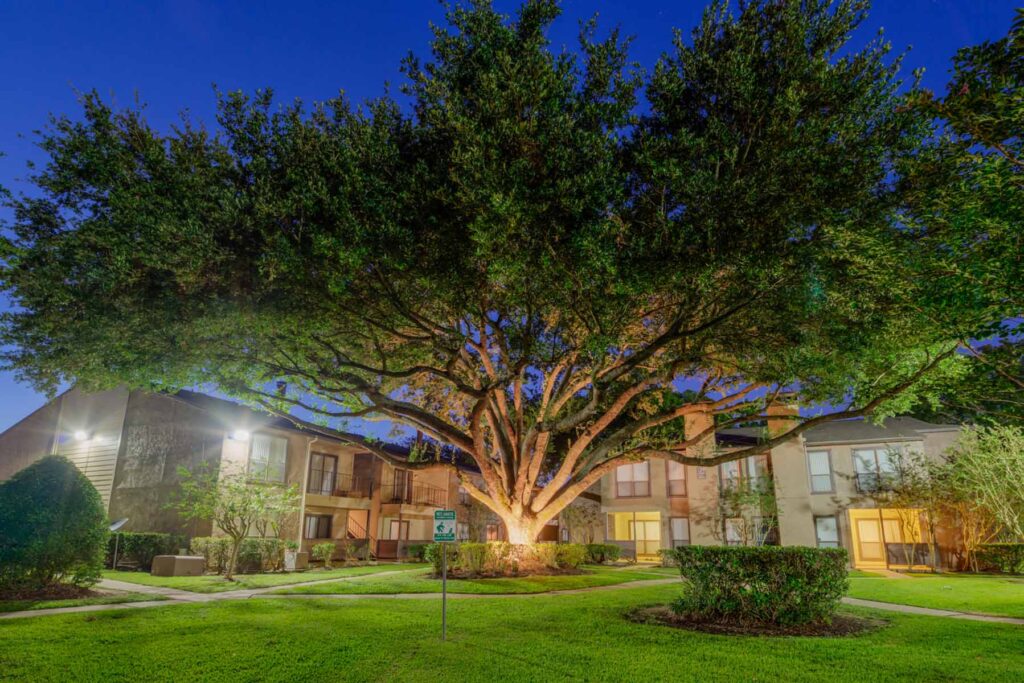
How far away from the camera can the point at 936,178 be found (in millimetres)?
12055

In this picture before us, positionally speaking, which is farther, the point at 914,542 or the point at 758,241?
the point at 914,542

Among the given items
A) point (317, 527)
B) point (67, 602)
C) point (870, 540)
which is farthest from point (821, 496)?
point (67, 602)

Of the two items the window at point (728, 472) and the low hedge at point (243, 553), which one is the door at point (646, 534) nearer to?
the window at point (728, 472)

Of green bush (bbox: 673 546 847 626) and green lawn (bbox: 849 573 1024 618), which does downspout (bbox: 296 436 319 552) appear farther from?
green lawn (bbox: 849 573 1024 618)

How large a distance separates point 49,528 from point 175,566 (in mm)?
7920

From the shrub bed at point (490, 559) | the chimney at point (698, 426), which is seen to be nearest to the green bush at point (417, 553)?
the shrub bed at point (490, 559)

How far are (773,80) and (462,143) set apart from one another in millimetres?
6702

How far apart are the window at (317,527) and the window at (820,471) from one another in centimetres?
2581

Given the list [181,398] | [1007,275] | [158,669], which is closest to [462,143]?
[1007,275]

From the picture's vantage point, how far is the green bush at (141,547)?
72.8ft

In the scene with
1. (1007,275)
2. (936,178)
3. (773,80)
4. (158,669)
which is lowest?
(158,669)

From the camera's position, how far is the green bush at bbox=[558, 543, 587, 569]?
22453mm

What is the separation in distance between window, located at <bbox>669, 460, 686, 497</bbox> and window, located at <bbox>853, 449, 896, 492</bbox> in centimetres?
890

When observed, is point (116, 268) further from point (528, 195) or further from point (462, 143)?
point (528, 195)
